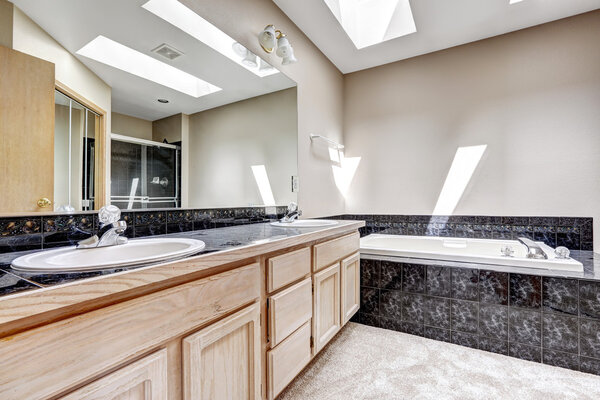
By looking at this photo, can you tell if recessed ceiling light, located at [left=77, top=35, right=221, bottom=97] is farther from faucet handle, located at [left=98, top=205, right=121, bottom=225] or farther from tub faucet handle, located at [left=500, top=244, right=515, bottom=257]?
tub faucet handle, located at [left=500, top=244, right=515, bottom=257]

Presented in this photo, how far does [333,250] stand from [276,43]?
1561 millimetres

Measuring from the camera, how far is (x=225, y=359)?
0.93 m

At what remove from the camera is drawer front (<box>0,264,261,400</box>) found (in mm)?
486

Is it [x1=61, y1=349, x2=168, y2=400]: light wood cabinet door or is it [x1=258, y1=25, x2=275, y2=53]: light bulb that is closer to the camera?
[x1=61, y1=349, x2=168, y2=400]: light wood cabinet door

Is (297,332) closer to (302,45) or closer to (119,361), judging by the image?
(119,361)

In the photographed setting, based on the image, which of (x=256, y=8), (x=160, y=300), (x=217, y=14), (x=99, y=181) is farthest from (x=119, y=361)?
(x=256, y=8)

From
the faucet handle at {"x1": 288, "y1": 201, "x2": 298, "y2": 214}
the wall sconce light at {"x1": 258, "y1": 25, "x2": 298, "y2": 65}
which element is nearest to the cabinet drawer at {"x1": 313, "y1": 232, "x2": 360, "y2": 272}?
the faucet handle at {"x1": 288, "y1": 201, "x2": 298, "y2": 214}

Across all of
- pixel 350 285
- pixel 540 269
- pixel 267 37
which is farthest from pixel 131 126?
pixel 540 269

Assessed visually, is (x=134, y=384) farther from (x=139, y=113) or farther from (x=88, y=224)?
(x=139, y=113)

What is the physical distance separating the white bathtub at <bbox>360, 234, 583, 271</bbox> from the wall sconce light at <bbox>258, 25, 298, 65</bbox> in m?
1.58

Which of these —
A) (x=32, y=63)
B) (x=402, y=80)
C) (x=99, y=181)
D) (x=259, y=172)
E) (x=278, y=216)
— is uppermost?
(x=402, y=80)

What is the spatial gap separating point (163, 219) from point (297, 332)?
2.81ft

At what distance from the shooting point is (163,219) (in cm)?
137

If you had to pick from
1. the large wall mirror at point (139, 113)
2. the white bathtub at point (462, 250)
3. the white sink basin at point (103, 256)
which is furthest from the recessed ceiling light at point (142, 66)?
the white bathtub at point (462, 250)
